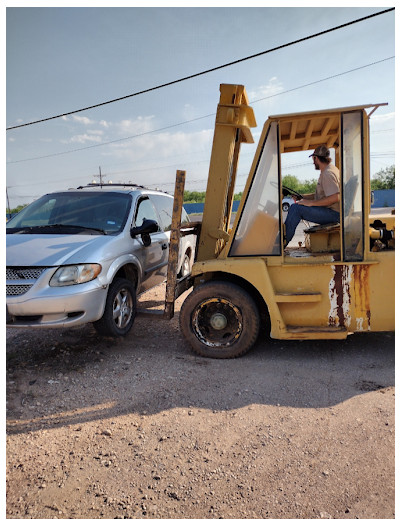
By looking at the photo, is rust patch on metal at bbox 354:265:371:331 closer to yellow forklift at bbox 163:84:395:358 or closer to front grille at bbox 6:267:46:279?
yellow forklift at bbox 163:84:395:358

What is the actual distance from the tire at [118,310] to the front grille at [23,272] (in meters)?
0.80

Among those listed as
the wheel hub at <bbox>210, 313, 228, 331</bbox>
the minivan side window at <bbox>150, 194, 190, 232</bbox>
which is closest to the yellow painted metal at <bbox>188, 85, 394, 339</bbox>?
the wheel hub at <bbox>210, 313, 228, 331</bbox>

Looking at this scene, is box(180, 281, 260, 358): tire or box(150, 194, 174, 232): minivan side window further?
box(150, 194, 174, 232): minivan side window

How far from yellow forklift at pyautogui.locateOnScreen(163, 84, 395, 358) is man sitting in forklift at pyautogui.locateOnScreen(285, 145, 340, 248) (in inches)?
6.2

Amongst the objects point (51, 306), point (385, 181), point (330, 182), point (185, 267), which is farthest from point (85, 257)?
point (385, 181)

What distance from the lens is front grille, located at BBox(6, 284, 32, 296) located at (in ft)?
13.1

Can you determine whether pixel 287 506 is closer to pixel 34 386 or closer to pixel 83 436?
pixel 83 436

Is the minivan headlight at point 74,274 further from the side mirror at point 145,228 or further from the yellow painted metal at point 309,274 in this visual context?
the yellow painted metal at point 309,274

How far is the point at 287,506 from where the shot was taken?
2182 millimetres

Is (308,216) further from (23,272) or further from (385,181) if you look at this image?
(385,181)

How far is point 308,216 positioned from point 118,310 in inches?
100

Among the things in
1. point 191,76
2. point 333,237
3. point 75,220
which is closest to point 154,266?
point 75,220

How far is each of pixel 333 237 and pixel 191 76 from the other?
6499 mm

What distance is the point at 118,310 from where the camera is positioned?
456 cm
